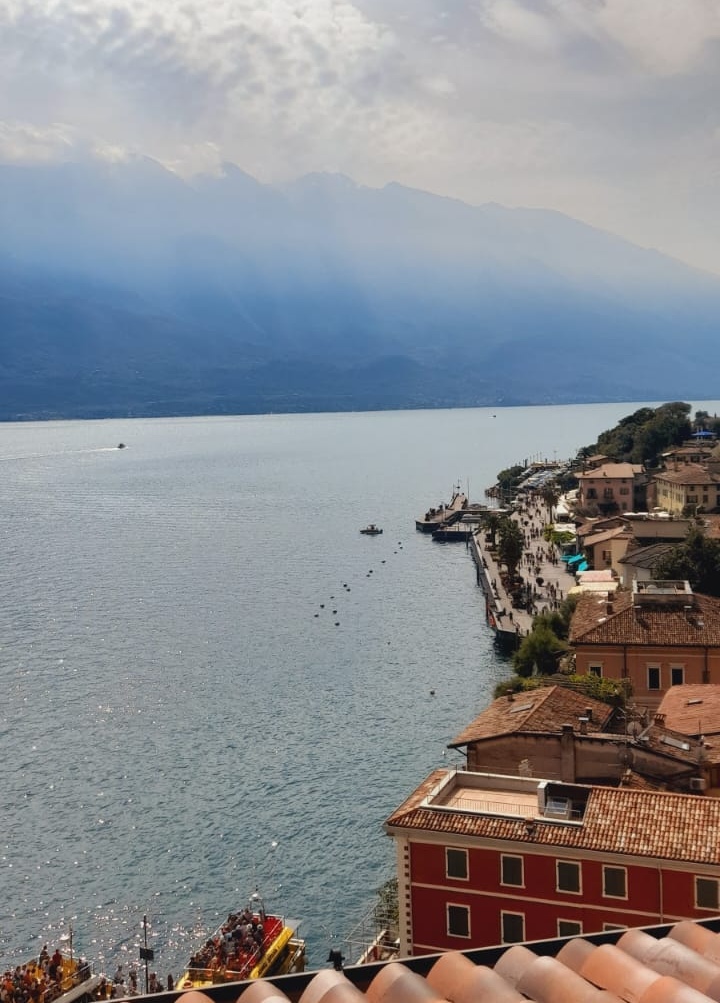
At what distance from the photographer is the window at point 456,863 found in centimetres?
2169

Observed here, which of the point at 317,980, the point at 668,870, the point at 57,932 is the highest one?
the point at 317,980

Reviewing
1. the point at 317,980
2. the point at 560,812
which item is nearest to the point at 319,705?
the point at 560,812

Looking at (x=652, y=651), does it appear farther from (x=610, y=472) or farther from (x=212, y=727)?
(x=610, y=472)

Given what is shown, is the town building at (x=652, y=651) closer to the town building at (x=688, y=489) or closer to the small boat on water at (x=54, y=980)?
the small boat on water at (x=54, y=980)

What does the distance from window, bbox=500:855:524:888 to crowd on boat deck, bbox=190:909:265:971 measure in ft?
31.2

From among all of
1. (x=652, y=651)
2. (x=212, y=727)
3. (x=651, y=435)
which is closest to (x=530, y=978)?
(x=652, y=651)

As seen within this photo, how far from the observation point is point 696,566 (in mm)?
56969

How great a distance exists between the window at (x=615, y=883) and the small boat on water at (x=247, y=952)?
1071 centimetres

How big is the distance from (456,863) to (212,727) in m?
29.1

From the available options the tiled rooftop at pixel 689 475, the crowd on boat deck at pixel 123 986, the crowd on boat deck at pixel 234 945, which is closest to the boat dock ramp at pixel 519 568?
the tiled rooftop at pixel 689 475

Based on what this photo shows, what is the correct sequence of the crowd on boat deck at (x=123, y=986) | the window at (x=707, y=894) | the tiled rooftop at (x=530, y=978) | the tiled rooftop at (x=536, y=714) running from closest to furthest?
the tiled rooftop at (x=530, y=978) < the window at (x=707, y=894) < the crowd on boat deck at (x=123, y=986) < the tiled rooftop at (x=536, y=714)

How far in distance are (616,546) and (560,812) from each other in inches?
2203

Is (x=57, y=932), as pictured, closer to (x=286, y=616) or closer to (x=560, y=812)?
(x=560, y=812)

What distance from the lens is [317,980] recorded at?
1073 centimetres
